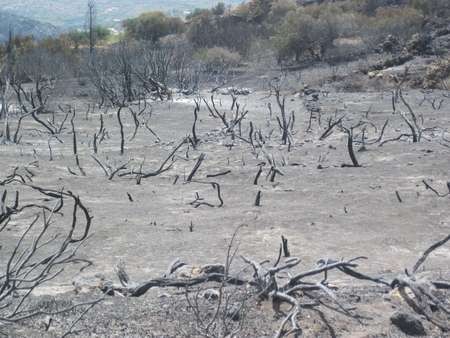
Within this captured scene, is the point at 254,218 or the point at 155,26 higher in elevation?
the point at 155,26

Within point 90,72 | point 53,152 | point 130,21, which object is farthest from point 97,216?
point 130,21

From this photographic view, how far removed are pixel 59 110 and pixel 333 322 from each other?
2814cm

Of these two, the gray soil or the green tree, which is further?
the green tree

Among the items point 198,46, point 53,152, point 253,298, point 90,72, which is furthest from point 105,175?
point 198,46

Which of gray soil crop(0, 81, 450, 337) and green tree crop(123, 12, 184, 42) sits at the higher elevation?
green tree crop(123, 12, 184, 42)

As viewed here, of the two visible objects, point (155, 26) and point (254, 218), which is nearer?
point (254, 218)

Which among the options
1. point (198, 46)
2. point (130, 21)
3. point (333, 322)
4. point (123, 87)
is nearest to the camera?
point (333, 322)

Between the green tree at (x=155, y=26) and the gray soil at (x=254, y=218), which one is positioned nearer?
the gray soil at (x=254, y=218)

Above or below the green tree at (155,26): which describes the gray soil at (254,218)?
below

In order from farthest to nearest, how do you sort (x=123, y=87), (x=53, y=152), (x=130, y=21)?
(x=130, y=21)
(x=123, y=87)
(x=53, y=152)

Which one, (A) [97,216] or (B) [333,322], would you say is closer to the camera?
(B) [333,322]

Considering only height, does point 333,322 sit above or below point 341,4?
below

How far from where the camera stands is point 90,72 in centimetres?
3878

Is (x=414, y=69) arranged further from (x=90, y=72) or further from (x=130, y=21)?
(x=130, y=21)
